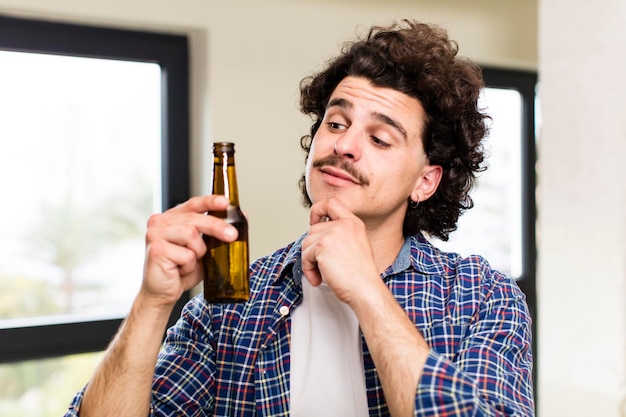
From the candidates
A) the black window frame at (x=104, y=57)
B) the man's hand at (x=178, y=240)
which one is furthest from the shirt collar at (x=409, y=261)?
the black window frame at (x=104, y=57)

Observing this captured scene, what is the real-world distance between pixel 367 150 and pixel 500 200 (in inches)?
97.4

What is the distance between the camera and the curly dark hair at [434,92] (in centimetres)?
163

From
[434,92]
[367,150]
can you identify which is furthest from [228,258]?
[434,92]

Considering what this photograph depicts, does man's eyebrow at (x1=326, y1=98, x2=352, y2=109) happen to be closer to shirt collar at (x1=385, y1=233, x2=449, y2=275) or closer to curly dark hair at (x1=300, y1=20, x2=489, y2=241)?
curly dark hair at (x1=300, y1=20, x2=489, y2=241)

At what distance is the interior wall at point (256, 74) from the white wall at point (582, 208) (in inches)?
34.5

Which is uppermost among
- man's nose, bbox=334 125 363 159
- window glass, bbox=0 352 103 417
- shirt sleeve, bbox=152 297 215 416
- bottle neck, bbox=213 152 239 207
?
man's nose, bbox=334 125 363 159

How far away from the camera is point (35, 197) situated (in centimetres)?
259

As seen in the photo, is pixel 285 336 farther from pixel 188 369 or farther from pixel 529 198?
pixel 529 198

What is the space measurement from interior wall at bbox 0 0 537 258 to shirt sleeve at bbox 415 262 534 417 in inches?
56.0

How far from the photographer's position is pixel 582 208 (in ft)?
8.57

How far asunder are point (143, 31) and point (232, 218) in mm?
1725

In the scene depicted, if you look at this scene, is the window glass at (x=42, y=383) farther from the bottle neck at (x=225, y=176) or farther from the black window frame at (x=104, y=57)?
the bottle neck at (x=225, y=176)

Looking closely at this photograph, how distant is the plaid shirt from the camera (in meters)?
1.37

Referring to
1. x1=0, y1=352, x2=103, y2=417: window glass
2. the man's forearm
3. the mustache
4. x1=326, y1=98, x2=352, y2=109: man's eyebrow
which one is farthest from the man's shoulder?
x1=0, y1=352, x2=103, y2=417: window glass
